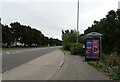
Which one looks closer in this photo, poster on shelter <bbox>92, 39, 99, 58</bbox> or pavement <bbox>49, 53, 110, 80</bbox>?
pavement <bbox>49, 53, 110, 80</bbox>

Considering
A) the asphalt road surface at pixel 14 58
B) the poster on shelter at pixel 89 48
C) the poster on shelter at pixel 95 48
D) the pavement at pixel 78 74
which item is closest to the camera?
the pavement at pixel 78 74

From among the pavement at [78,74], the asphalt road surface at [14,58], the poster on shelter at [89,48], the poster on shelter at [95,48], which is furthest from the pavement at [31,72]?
the poster on shelter at [95,48]

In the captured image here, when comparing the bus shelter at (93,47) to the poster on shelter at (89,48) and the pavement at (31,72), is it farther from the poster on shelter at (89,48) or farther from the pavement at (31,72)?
the pavement at (31,72)

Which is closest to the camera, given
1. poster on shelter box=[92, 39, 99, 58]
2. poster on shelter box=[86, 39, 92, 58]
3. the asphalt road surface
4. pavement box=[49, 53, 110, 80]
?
pavement box=[49, 53, 110, 80]

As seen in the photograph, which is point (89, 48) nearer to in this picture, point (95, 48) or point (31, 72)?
point (95, 48)

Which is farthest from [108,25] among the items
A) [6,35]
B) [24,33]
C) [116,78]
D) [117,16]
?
[24,33]

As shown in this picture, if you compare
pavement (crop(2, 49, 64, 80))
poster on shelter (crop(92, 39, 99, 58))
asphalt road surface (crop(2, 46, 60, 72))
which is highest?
poster on shelter (crop(92, 39, 99, 58))

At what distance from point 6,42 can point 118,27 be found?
59.1 m

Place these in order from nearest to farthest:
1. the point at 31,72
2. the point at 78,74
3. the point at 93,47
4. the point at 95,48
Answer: the point at 78,74 < the point at 31,72 < the point at 95,48 < the point at 93,47

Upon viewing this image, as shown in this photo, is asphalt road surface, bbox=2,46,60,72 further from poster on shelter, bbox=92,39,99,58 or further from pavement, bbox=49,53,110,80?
poster on shelter, bbox=92,39,99,58

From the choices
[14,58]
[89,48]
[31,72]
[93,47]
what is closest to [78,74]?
[31,72]

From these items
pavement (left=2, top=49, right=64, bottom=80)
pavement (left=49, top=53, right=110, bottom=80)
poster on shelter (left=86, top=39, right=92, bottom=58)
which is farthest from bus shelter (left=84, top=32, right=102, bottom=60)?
pavement (left=49, top=53, right=110, bottom=80)

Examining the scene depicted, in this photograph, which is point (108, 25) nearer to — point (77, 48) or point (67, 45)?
point (77, 48)

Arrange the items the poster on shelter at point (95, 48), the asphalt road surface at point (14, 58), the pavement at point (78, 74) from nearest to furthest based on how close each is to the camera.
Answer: the pavement at point (78, 74) < the asphalt road surface at point (14, 58) < the poster on shelter at point (95, 48)
